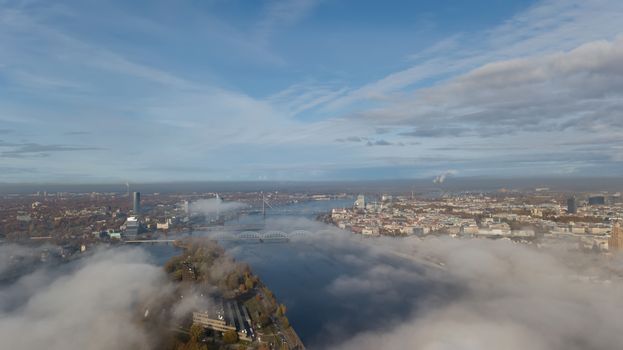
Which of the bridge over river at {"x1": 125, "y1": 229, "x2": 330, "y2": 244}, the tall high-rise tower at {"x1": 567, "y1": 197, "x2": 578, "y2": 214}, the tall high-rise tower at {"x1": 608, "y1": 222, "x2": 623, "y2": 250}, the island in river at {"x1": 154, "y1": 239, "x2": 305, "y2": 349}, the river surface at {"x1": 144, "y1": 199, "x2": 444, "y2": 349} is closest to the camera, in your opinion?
the island in river at {"x1": 154, "y1": 239, "x2": 305, "y2": 349}

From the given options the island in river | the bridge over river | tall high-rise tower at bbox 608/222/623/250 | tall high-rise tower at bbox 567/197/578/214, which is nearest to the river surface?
the island in river

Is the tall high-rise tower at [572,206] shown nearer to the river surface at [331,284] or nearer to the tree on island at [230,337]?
the river surface at [331,284]

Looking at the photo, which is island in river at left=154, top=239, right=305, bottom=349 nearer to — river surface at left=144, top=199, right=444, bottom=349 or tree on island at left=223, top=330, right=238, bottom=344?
tree on island at left=223, top=330, right=238, bottom=344

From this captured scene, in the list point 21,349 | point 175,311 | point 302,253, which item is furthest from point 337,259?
point 21,349

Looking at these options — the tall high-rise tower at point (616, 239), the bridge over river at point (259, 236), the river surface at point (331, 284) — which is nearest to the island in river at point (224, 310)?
the river surface at point (331, 284)

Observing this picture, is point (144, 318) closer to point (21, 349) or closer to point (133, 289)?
point (133, 289)

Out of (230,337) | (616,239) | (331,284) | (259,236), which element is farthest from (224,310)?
(259,236)

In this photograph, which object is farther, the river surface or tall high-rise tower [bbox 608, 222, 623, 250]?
tall high-rise tower [bbox 608, 222, 623, 250]

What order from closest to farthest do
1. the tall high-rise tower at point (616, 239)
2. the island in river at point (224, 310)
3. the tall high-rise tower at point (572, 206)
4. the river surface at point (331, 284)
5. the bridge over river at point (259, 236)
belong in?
the island in river at point (224, 310) < the river surface at point (331, 284) < the tall high-rise tower at point (616, 239) < the tall high-rise tower at point (572, 206) < the bridge over river at point (259, 236)

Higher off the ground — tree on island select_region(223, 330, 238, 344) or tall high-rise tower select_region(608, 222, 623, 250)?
tall high-rise tower select_region(608, 222, 623, 250)
